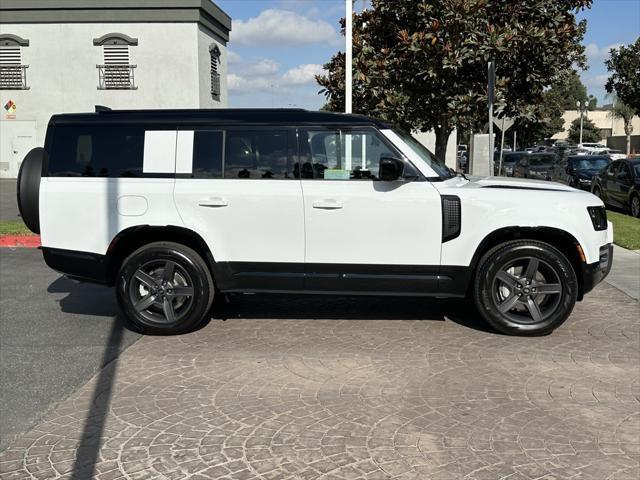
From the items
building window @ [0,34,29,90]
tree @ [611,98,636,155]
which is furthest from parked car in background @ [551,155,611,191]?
tree @ [611,98,636,155]

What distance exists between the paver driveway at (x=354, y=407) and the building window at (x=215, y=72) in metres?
21.5

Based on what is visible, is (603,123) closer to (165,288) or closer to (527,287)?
(527,287)

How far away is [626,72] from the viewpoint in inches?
1200

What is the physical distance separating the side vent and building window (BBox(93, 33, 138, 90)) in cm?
2096

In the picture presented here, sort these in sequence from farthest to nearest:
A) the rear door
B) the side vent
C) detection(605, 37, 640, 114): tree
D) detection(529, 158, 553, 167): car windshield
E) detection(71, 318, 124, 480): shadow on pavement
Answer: detection(605, 37, 640, 114): tree
detection(529, 158, 553, 167): car windshield
the rear door
the side vent
detection(71, 318, 124, 480): shadow on pavement

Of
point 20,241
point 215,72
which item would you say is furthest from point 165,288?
point 215,72

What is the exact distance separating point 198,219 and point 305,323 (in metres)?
1.49

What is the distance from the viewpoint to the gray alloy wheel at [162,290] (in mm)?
5734

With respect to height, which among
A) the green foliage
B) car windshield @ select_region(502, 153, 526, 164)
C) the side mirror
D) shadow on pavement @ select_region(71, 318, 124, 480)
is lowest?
shadow on pavement @ select_region(71, 318, 124, 480)

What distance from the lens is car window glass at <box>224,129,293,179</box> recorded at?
5.57m

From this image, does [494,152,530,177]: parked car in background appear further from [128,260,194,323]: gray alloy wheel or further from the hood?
[128,260,194,323]: gray alloy wheel

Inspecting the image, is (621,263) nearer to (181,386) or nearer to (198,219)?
(198,219)

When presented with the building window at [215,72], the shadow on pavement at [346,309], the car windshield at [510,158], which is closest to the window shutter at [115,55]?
the building window at [215,72]

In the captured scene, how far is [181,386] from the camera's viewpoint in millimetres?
4531
